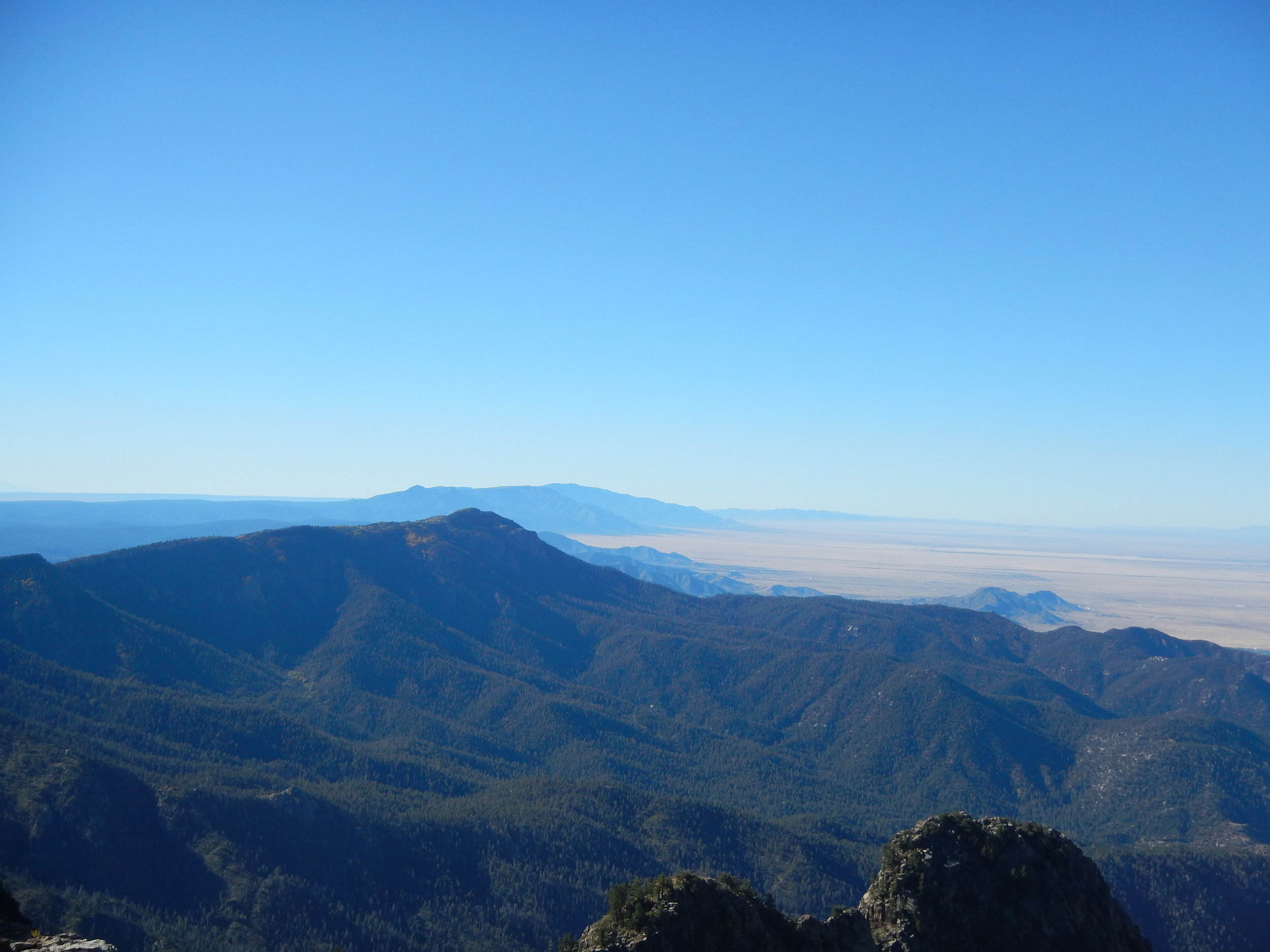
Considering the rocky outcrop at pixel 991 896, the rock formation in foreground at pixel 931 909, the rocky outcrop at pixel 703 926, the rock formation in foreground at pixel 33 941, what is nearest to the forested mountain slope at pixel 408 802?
the rock formation in foreground at pixel 33 941

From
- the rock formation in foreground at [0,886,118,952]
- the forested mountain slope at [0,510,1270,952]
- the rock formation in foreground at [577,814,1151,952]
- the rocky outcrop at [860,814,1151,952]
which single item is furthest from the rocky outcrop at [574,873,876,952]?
the forested mountain slope at [0,510,1270,952]

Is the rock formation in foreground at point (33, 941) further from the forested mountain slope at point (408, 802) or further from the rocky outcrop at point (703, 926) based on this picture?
the forested mountain slope at point (408, 802)

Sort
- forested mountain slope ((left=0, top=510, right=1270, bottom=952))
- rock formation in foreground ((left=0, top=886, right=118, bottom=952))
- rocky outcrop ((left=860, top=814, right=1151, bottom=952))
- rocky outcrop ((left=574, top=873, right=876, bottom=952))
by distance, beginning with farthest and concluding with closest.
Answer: forested mountain slope ((left=0, top=510, right=1270, bottom=952))
rocky outcrop ((left=860, top=814, right=1151, bottom=952))
rocky outcrop ((left=574, top=873, right=876, bottom=952))
rock formation in foreground ((left=0, top=886, right=118, bottom=952))

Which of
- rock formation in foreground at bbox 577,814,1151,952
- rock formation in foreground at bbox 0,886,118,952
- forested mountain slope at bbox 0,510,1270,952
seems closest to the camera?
rock formation in foreground at bbox 0,886,118,952

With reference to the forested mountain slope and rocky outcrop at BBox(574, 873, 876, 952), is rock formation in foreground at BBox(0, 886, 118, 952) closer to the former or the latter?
rocky outcrop at BBox(574, 873, 876, 952)

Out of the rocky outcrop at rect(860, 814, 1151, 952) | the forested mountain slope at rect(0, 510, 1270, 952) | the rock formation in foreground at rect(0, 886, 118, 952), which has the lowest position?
the forested mountain slope at rect(0, 510, 1270, 952)

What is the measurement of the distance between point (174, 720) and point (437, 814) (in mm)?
60084

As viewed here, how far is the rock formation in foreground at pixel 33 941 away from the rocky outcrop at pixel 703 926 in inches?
521

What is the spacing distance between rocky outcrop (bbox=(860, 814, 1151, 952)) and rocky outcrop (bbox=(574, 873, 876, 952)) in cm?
355

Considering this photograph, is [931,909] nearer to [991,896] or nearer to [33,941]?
[991,896]

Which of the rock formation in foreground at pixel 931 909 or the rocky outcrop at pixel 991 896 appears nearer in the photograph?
the rock formation in foreground at pixel 931 909

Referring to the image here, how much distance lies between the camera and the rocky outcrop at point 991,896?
30.8m

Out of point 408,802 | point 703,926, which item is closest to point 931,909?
point 703,926

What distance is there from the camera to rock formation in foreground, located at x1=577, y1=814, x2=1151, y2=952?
2675cm
